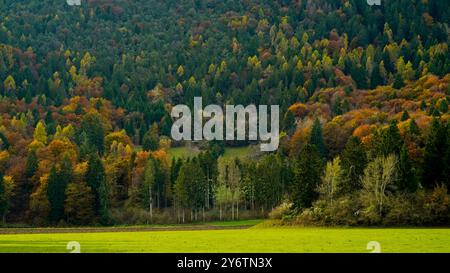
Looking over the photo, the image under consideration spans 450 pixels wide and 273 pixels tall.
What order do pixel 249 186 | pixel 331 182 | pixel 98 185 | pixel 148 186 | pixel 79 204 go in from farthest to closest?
pixel 148 186 → pixel 98 185 → pixel 249 186 → pixel 79 204 → pixel 331 182

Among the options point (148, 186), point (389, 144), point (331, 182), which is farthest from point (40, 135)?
point (389, 144)

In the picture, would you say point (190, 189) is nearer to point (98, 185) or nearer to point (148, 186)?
point (148, 186)

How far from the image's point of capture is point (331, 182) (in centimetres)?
9388

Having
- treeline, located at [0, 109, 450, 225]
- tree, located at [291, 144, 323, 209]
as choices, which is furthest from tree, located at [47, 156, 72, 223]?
tree, located at [291, 144, 323, 209]

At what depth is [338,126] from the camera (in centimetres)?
18175

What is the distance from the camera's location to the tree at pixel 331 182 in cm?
9269

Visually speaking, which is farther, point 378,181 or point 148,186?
point 148,186

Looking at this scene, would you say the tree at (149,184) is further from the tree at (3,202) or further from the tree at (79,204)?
the tree at (3,202)

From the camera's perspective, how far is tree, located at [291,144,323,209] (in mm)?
96562

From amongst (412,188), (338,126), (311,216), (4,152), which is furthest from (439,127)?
(4,152)

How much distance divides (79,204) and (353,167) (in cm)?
5520

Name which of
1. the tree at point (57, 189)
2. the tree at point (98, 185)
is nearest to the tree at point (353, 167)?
the tree at point (98, 185)

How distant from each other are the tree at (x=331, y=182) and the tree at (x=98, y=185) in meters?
48.7
